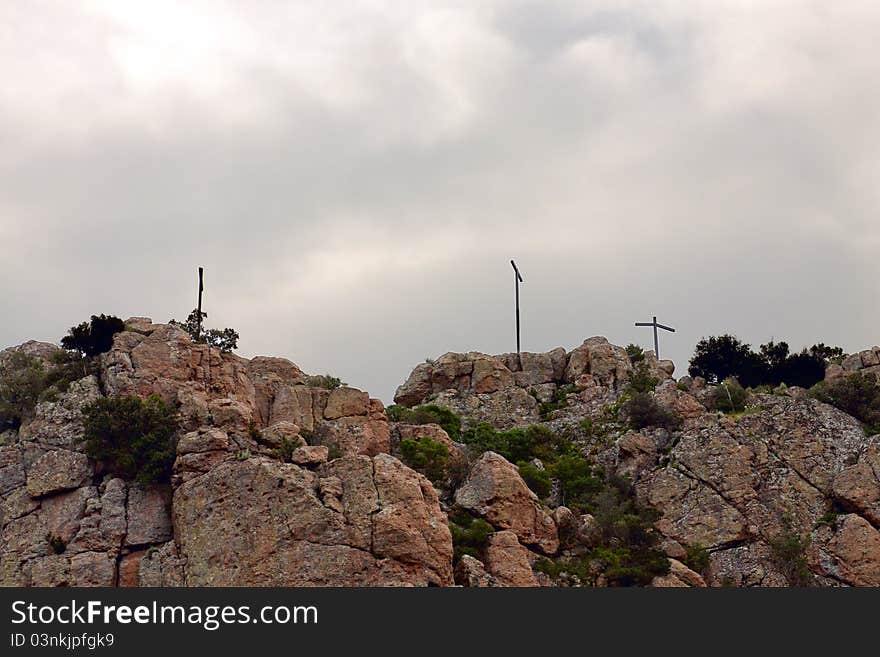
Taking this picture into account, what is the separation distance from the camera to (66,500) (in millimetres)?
53344

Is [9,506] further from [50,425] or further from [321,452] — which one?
[321,452]

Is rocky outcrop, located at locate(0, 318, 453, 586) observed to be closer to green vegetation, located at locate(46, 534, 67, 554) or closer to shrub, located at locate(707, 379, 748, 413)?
green vegetation, located at locate(46, 534, 67, 554)

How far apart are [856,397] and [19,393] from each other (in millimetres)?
43519

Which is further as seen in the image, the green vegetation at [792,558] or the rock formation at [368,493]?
the green vegetation at [792,558]

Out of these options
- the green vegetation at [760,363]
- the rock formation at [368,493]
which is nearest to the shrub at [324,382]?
the rock formation at [368,493]

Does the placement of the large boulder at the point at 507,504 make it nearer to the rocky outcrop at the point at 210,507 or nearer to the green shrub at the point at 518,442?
the rocky outcrop at the point at 210,507

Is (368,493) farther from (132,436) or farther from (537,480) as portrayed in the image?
(537,480)

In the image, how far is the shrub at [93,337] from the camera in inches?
2454

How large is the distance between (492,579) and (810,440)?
2093 cm

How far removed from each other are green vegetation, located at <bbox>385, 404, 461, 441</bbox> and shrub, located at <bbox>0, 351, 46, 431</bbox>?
19.5 meters

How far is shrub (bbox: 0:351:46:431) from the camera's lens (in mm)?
57781

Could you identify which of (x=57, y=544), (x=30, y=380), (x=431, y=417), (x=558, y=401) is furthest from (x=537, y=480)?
(x=30, y=380)

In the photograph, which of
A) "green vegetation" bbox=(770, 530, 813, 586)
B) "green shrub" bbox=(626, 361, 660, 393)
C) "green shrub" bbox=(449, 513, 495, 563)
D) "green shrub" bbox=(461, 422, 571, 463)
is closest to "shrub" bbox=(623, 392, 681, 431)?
"green shrub" bbox=(626, 361, 660, 393)

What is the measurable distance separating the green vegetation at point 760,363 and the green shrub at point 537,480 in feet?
87.7
